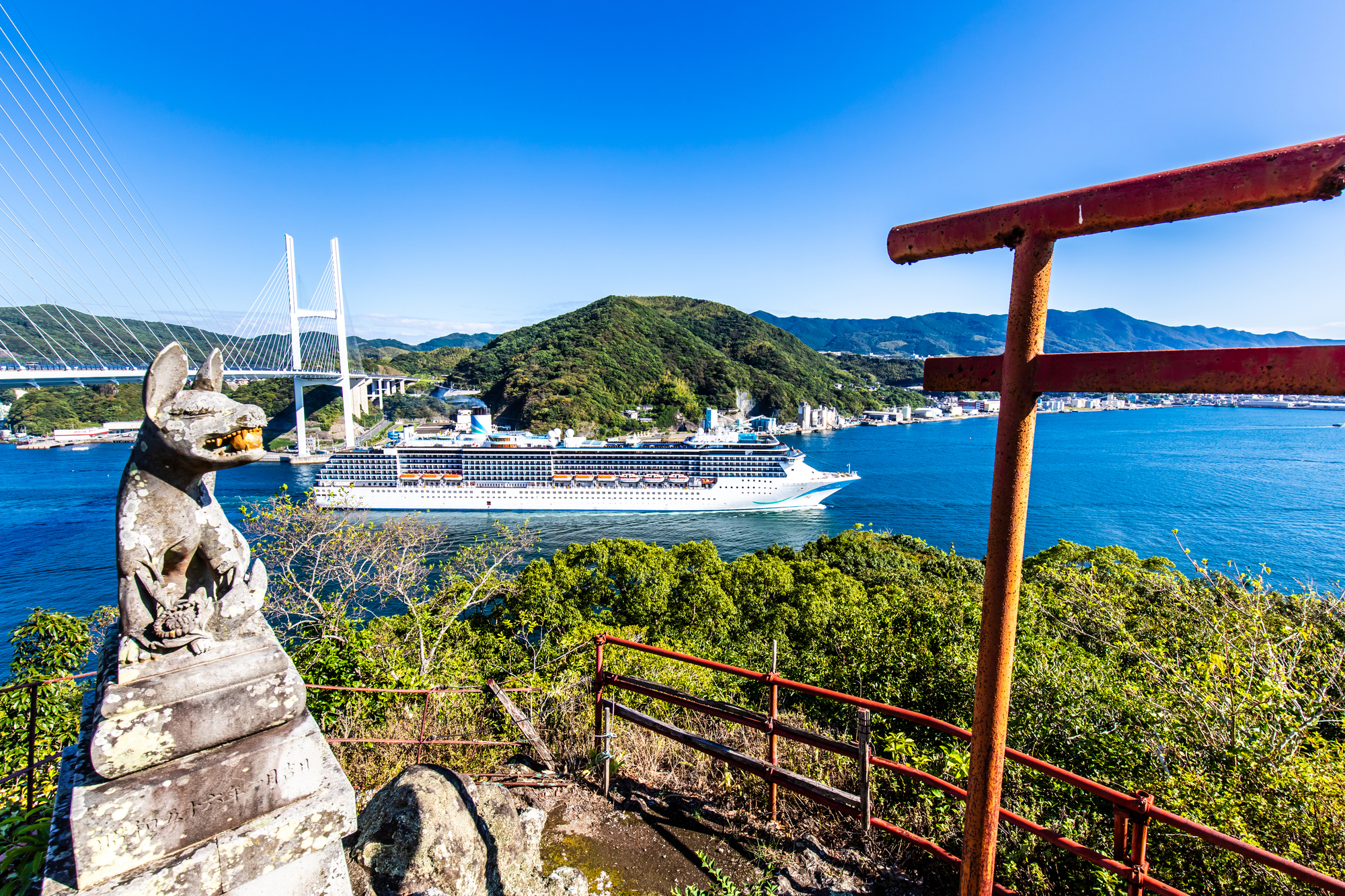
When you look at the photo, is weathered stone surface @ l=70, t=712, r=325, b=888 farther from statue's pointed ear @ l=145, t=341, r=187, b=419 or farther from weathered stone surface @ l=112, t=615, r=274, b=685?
statue's pointed ear @ l=145, t=341, r=187, b=419

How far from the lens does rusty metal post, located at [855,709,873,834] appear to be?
8.29 feet

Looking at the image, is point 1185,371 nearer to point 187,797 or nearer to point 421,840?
point 187,797

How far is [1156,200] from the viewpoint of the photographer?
1.12 metres

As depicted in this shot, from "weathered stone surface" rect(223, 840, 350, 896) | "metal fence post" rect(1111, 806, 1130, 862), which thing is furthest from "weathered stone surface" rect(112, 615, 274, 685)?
"metal fence post" rect(1111, 806, 1130, 862)

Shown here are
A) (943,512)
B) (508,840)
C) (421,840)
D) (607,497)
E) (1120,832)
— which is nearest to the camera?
(1120,832)

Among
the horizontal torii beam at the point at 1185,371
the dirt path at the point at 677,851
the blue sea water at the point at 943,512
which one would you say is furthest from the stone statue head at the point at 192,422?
the blue sea water at the point at 943,512

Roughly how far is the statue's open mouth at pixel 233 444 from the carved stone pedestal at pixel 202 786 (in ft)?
2.02

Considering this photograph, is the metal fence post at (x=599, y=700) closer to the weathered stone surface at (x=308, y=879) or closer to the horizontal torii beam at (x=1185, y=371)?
the weathered stone surface at (x=308, y=879)

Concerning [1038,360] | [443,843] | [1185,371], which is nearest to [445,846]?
[443,843]

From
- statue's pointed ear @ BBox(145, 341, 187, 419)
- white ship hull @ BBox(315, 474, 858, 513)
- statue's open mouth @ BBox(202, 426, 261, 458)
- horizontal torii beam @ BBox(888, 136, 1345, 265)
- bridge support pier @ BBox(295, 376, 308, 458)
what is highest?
horizontal torii beam @ BBox(888, 136, 1345, 265)

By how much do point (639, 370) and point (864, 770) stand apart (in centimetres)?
6894

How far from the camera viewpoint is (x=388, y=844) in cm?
254

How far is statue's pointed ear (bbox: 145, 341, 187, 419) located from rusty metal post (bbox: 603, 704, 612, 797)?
245cm

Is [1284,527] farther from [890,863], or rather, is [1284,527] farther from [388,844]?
[388,844]
